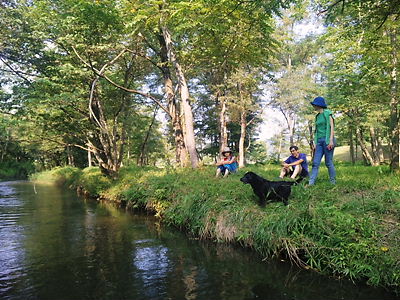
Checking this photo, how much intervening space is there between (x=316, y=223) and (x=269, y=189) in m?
1.58

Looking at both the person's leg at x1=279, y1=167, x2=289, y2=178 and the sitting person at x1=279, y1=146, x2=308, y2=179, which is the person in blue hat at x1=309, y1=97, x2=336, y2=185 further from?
the person's leg at x1=279, y1=167, x2=289, y2=178

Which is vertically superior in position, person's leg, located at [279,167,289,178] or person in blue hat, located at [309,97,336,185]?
person in blue hat, located at [309,97,336,185]

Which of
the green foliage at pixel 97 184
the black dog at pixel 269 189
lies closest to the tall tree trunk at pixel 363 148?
the black dog at pixel 269 189

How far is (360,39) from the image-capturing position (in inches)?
394

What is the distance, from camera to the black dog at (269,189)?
256 inches

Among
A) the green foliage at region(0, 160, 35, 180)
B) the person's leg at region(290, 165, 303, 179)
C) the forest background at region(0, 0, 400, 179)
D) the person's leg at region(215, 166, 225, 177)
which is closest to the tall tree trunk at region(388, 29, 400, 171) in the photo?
the forest background at region(0, 0, 400, 179)

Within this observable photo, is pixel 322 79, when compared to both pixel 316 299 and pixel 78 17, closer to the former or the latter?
pixel 78 17

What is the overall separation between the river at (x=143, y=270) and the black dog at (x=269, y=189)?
1.32 meters

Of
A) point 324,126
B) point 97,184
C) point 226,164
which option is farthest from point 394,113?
point 97,184

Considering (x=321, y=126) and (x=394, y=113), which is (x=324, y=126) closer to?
(x=321, y=126)

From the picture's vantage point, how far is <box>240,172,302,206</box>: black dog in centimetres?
651

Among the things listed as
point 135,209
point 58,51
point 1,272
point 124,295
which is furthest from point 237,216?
point 58,51

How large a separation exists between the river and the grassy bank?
0.26 meters

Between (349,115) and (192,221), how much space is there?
15.0m
